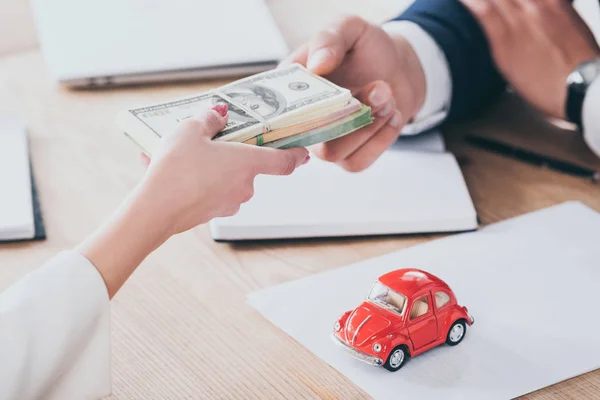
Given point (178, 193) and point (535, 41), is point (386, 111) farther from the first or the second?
point (178, 193)

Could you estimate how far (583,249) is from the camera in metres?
0.98

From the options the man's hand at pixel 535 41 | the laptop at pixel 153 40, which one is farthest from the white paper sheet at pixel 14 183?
the man's hand at pixel 535 41

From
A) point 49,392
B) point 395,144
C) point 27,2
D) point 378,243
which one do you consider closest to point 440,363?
point 378,243

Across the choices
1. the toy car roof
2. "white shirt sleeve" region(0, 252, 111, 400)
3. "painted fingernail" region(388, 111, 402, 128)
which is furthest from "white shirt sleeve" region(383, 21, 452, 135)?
"white shirt sleeve" region(0, 252, 111, 400)

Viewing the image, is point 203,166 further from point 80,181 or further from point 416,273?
point 80,181

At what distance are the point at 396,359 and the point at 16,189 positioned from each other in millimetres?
571

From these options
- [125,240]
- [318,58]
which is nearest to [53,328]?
[125,240]

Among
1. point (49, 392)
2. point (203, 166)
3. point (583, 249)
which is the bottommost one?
point (583, 249)

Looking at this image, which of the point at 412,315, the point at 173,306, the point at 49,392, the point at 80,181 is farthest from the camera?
the point at 80,181

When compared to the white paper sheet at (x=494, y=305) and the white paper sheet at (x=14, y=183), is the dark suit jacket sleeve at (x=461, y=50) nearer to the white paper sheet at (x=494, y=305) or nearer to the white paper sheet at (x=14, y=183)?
the white paper sheet at (x=494, y=305)

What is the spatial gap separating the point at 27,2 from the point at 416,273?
1.64 metres

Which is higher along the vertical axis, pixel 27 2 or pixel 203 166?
pixel 203 166

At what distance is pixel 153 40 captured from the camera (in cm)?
145

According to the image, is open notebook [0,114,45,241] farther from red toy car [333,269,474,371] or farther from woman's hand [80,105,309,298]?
red toy car [333,269,474,371]
